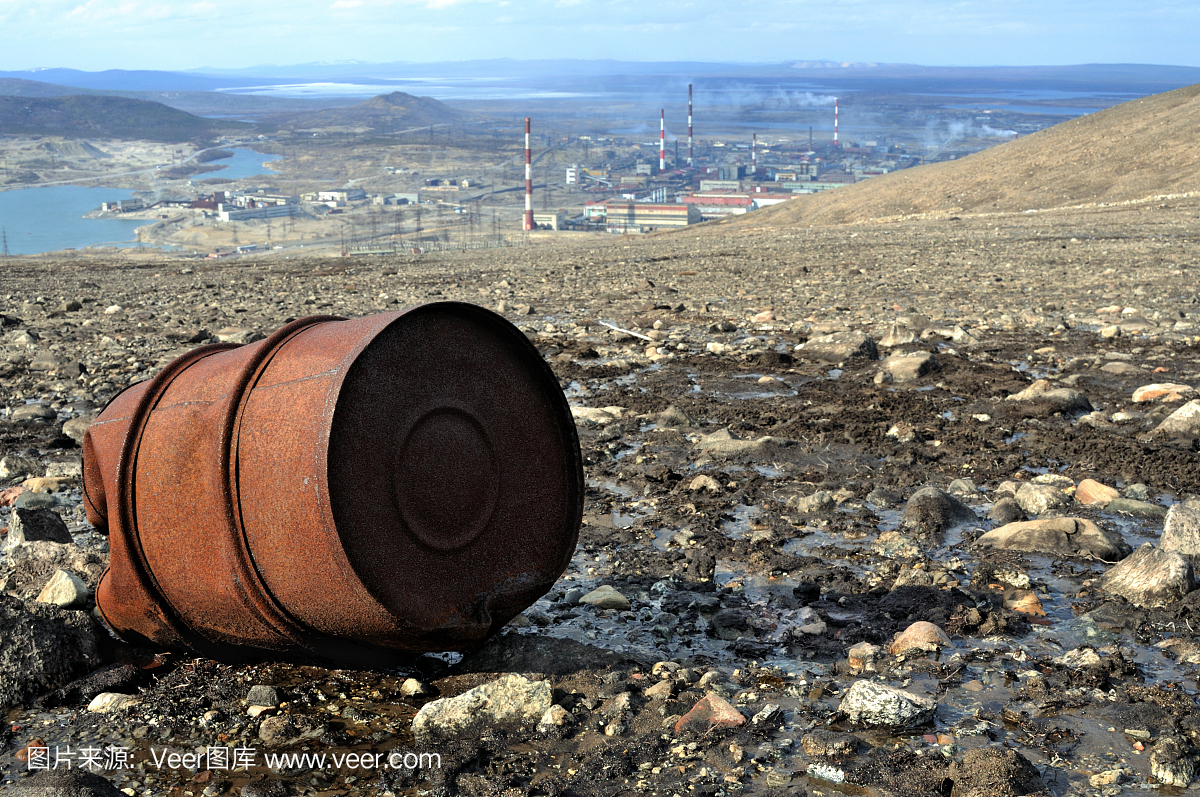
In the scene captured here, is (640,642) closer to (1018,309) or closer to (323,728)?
(323,728)

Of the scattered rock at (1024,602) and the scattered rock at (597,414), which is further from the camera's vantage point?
the scattered rock at (597,414)

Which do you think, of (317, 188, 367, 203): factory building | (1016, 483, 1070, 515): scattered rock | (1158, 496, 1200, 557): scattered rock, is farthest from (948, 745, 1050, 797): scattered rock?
(317, 188, 367, 203): factory building

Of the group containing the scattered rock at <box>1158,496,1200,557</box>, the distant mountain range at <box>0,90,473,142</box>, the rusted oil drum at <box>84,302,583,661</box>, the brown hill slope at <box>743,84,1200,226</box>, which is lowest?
the scattered rock at <box>1158,496,1200,557</box>

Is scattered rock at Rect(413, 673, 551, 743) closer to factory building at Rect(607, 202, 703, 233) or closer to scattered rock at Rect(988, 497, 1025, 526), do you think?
scattered rock at Rect(988, 497, 1025, 526)

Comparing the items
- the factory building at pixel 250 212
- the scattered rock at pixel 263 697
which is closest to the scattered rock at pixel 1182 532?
the scattered rock at pixel 263 697

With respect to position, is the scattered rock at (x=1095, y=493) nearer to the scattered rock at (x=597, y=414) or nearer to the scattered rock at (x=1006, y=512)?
the scattered rock at (x=1006, y=512)

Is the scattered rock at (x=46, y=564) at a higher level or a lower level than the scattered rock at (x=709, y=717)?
higher
